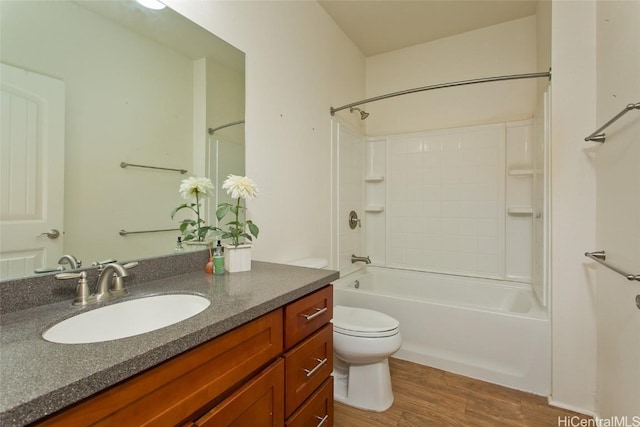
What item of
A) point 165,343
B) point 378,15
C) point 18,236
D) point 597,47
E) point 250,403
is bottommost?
point 250,403

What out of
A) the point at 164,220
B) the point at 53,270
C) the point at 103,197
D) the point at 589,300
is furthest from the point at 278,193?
the point at 589,300

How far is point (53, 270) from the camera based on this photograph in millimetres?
919

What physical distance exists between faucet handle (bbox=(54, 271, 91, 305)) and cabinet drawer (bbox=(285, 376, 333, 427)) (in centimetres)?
75

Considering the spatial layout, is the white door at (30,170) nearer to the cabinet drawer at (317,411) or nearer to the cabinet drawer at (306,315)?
the cabinet drawer at (306,315)

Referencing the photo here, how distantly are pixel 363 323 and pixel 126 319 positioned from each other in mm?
1276

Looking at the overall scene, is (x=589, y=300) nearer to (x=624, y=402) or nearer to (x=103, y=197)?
(x=624, y=402)

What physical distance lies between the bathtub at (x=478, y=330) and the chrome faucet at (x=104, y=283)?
1653 millimetres

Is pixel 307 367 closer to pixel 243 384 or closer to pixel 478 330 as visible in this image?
pixel 243 384

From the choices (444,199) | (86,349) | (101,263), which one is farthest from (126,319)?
(444,199)

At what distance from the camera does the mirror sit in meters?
0.88

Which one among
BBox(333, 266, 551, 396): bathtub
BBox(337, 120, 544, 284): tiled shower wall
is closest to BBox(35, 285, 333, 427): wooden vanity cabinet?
BBox(333, 266, 551, 396): bathtub

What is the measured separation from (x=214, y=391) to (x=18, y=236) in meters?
0.73

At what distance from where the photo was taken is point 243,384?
843mm

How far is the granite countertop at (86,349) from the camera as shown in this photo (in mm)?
468
